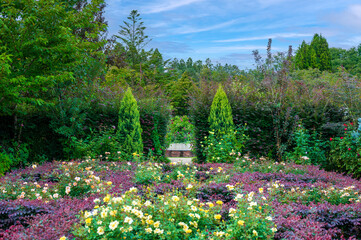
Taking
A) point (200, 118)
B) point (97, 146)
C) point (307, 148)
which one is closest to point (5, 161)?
point (97, 146)

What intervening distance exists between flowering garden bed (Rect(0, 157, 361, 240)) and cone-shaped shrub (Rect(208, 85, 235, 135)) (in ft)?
9.00

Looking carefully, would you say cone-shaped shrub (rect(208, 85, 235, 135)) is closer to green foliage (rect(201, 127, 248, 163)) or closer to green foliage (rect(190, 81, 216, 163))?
green foliage (rect(201, 127, 248, 163))

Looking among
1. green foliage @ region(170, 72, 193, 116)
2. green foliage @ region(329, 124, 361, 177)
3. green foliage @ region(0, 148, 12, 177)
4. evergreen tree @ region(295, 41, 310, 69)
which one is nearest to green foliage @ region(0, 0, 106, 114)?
green foliage @ region(0, 148, 12, 177)

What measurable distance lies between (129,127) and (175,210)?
4.88m

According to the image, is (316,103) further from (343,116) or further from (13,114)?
(13,114)

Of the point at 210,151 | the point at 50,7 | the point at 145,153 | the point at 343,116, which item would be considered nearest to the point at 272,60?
the point at 343,116

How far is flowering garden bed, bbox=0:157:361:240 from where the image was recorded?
240cm

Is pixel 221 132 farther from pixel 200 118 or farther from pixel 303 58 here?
pixel 303 58

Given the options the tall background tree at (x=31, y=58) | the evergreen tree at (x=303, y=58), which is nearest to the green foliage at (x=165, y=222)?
the tall background tree at (x=31, y=58)

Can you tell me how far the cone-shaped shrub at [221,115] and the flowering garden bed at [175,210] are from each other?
2743 millimetres

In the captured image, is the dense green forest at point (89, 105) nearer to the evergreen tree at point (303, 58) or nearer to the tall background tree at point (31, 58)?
the tall background tree at point (31, 58)

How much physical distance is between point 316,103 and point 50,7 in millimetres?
6523

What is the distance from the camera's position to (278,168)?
548 centimetres

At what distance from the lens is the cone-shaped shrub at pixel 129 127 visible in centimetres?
719
